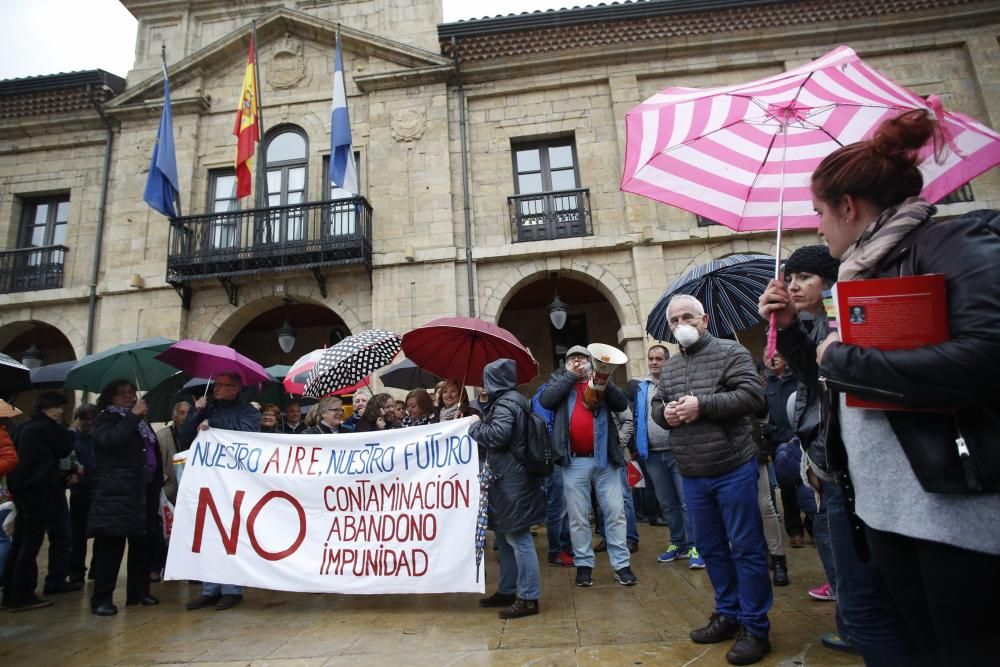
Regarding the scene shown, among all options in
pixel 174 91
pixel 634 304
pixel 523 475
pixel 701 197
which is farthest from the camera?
pixel 174 91

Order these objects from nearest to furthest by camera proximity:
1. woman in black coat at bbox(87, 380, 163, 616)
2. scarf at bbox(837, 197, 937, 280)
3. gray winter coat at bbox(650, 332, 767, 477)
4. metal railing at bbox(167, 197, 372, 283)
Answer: scarf at bbox(837, 197, 937, 280) → gray winter coat at bbox(650, 332, 767, 477) → woman in black coat at bbox(87, 380, 163, 616) → metal railing at bbox(167, 197, 372, 283)

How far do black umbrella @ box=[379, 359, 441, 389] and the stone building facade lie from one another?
8.01 ft

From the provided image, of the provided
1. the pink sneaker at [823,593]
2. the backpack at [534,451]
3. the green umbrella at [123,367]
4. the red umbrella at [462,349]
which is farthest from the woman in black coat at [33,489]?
the pink sneaker at [823,593]

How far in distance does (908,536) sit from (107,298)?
1404cm

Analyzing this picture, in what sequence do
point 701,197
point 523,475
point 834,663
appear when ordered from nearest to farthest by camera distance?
point 834,663
point 701,197
point 523,475

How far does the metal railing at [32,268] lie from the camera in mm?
12125

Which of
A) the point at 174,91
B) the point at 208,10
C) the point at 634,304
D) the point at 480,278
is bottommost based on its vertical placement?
the point at 634,304

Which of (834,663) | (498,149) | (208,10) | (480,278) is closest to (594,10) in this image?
(498,149)

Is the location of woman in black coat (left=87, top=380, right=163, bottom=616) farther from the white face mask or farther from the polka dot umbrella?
the white face mask

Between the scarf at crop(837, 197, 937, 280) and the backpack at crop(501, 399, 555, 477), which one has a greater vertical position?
the scarf at crop(837, 197, 937, 280)

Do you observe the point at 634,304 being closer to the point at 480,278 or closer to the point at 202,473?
the point at 480,278

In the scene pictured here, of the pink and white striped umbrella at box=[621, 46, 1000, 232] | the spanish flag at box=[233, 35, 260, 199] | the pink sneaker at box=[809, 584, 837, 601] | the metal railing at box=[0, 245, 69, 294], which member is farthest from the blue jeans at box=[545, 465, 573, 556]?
the metal railing at box=[0, 245, 69, 294]

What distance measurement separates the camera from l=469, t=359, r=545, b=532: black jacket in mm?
3834

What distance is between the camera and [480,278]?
1100cm
